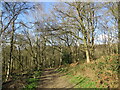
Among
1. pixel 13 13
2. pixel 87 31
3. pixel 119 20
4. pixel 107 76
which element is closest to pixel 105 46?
pixel 87 31

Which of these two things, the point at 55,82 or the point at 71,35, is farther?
the point at 71,35

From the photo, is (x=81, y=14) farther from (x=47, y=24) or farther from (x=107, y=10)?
(x=47, y=24)

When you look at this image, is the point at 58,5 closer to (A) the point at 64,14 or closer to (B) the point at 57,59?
(A) the point at 64,14

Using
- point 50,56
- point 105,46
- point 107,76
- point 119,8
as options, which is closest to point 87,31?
point 119,8

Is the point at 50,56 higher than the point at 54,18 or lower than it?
lower

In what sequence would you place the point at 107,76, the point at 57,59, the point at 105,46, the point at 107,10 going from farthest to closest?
the point at 57,59, the point at 105,46, the point at 107,10, the point at 107,76

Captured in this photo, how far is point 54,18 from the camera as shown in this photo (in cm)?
846

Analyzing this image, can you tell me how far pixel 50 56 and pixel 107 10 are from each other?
57.6ft

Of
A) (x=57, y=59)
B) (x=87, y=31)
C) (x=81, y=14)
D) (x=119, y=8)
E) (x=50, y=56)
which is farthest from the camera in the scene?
(x=57, y=59)

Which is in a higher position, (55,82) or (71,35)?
(71,35)

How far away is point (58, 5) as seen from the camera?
7.57 m

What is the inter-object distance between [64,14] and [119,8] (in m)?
4.07

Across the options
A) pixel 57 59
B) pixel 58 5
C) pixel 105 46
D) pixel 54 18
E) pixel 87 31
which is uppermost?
pixel 58 5

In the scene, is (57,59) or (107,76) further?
(57,59)
